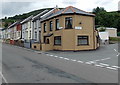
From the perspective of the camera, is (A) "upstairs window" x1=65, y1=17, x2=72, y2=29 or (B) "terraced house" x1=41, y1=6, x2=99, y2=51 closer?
(B) "terraced house" x1=41, y1=6, x2=99, y2=51

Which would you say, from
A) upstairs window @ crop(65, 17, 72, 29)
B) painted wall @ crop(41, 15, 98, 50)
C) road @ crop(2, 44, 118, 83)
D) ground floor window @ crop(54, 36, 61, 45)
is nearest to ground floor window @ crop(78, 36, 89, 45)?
painted wall @ crop(41, 15, 98, 50)

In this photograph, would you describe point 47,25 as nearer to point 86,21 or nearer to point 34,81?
point 86,21

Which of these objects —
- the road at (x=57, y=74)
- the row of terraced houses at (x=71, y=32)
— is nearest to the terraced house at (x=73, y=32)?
the row of terraced houses at (x=71, y=32)

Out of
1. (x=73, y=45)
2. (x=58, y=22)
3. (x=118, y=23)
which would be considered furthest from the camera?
(x=118, y=23)

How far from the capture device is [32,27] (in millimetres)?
45969

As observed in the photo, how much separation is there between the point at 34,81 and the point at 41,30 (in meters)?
30.5

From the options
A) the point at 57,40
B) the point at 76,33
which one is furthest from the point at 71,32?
the point at 57,40

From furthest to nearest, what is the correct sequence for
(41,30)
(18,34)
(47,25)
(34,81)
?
(18,34) < (41,30) < (47,25) < (34,81)

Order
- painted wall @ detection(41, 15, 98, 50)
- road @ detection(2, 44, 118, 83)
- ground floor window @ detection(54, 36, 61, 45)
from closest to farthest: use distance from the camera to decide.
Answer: road @ detection(2, 44, 118, 83), painted wall @ detection(41, 15, 98, 50), ground floor window @ detection(54, 36, 61, 45)

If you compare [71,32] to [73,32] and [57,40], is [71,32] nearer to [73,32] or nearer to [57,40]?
[73,32]

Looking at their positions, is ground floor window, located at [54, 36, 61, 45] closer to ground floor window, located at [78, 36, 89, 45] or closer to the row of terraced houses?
the row of terraced houses

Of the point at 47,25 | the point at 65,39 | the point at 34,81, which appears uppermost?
the point at 47,25

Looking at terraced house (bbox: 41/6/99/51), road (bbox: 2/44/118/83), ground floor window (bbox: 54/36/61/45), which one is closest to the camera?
road (bbox: 2/44/118/83)

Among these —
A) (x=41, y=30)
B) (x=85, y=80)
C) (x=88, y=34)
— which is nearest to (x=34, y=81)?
(x=85, y=80)
